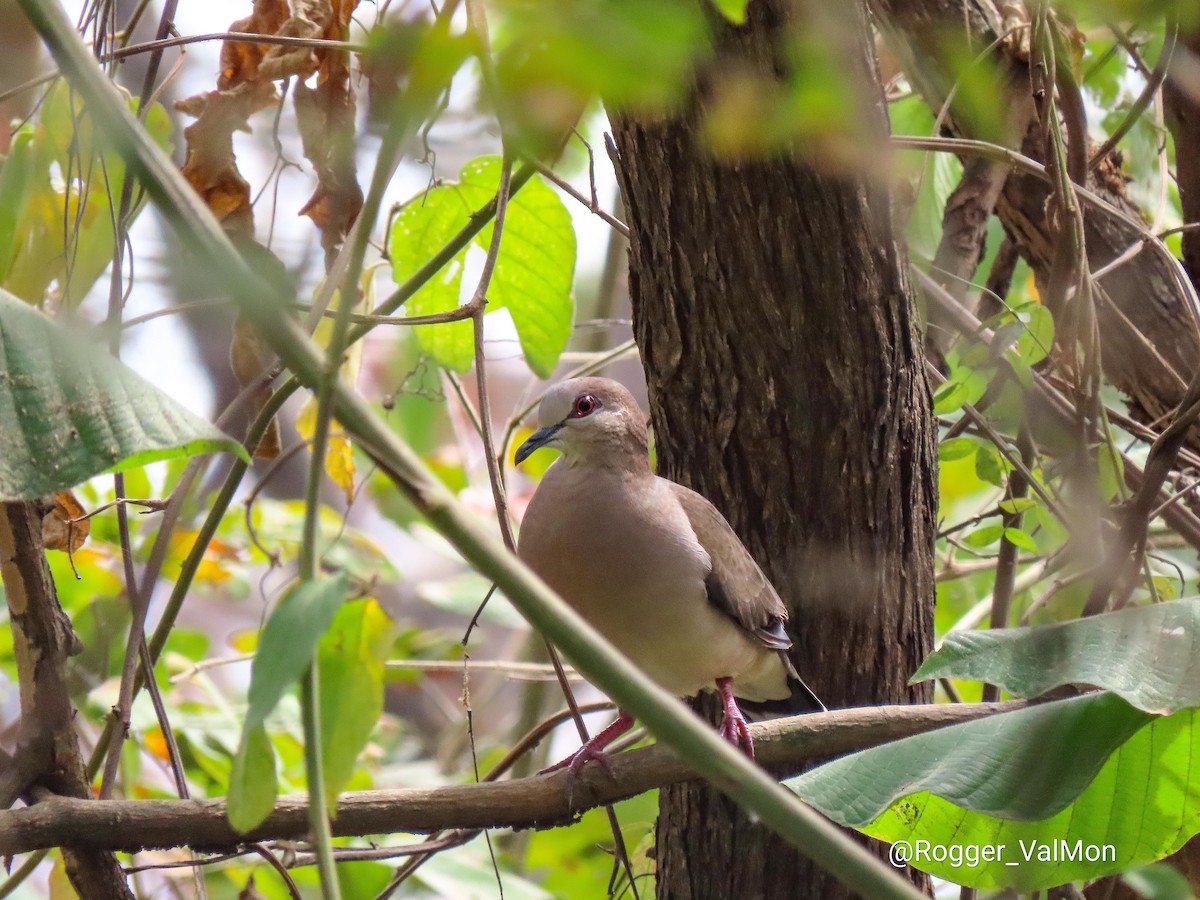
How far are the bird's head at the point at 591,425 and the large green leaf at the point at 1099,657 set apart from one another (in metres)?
1.11

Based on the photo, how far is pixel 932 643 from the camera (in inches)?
108

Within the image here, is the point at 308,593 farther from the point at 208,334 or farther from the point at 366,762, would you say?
the point at 208,334

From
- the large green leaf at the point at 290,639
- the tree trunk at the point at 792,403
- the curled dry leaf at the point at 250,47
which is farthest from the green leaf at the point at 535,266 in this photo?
the large green leaf at the point at 290,639

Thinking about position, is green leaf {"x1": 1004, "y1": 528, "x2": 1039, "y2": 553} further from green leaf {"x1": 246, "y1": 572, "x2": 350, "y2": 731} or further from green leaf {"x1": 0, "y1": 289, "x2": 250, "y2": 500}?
green leaf {"x1": 246, "y1": 572, "x2": 350, "y2": 731}

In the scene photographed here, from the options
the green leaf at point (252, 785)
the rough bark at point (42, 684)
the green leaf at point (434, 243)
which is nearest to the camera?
the green leaf at point (252, 785)

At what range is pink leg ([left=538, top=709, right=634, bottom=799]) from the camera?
222 centimetres

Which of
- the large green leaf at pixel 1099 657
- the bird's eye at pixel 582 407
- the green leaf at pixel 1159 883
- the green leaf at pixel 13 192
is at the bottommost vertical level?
the green leaf at pixel 1159 883

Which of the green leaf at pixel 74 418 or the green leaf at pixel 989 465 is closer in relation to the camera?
the green leaf at pixel 74 418

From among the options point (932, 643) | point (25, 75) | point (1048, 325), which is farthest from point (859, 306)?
point (25, 75)

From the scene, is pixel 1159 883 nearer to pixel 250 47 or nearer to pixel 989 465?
pixel 989 465

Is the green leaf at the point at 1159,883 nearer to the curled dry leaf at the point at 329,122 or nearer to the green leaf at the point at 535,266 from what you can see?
the green leaf at the point at 535,266

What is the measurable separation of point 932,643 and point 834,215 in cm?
108

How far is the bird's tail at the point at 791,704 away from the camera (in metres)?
2.81

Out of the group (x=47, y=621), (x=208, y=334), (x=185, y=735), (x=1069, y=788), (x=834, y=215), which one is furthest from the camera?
(x=208, y=334)
